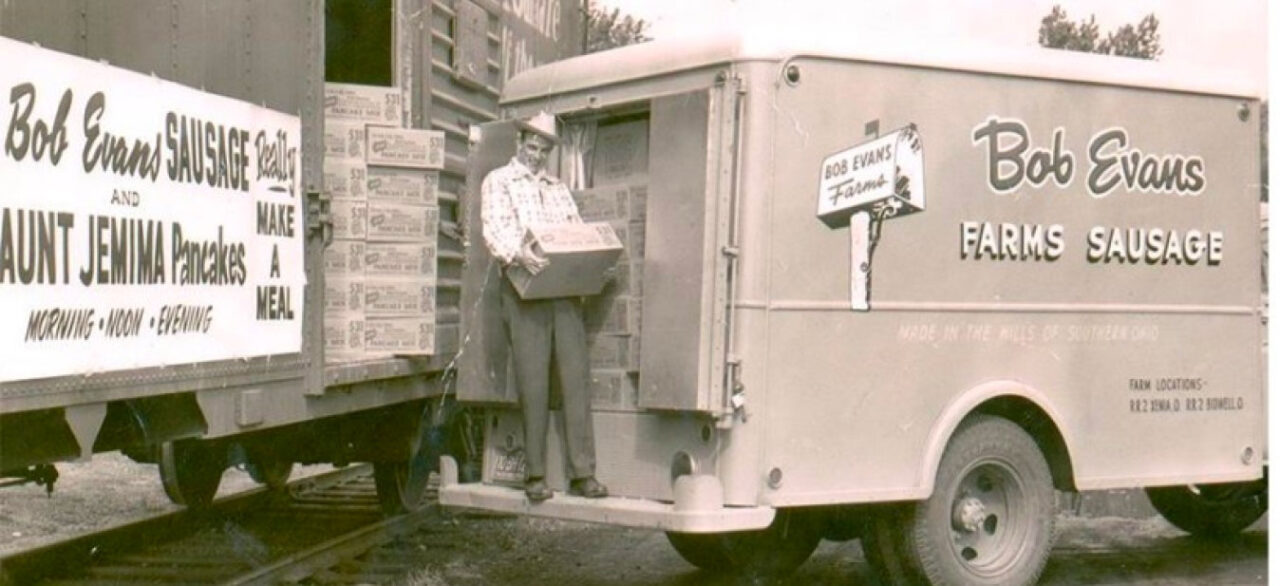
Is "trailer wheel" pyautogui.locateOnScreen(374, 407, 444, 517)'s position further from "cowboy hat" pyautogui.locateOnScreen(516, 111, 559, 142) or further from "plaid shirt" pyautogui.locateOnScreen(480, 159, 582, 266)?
"plaid shirt" pyautogui.locateOnScreen(480, 159, 582, 266)

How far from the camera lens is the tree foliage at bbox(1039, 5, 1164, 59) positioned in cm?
3247

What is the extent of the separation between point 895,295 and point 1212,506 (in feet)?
11.1

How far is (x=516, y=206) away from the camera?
7328mm

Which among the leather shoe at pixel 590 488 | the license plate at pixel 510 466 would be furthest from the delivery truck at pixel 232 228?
the leather shoe at pixel 590 488

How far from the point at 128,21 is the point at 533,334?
2182 millimetres

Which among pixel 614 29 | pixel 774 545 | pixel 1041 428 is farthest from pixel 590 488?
pixel 614 29

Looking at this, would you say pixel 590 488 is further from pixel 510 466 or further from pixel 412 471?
pixel 412 471

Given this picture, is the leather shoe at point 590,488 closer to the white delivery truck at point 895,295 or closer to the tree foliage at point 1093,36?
the white delivery truck at point 895,295

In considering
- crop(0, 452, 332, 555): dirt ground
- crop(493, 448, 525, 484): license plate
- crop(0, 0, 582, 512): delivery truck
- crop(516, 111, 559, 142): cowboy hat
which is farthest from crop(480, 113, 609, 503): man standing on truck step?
crop(0, 452, 332, 555): dirt ground

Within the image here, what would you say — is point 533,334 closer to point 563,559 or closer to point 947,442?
point 947,442

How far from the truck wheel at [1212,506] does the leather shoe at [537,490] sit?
3.85m

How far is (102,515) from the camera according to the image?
1161 centimetres

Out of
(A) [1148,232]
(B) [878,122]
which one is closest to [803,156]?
(B) [878,122]

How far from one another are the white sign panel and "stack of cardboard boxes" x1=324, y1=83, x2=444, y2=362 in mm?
2338
